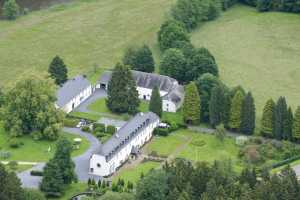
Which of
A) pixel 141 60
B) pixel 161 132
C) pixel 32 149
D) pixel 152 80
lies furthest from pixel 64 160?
pixel 141 60

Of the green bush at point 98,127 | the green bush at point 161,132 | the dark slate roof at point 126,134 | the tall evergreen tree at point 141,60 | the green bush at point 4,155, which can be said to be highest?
the tall evergreen tree at point 141,60

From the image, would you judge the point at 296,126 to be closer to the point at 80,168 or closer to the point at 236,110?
the point at 236,110

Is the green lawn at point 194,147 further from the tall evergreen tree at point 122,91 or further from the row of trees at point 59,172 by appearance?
the row of trees at point 59,172

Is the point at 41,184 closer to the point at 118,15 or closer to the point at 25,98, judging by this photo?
the point at 25,98

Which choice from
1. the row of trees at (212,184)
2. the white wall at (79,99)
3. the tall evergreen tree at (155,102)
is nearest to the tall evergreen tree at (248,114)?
the tall evergreen tree at (155,102)

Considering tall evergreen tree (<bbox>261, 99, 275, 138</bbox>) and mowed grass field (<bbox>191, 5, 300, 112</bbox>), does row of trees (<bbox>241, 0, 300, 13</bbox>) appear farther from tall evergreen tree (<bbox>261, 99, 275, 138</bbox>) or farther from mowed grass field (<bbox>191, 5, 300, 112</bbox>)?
tall evergreen tree (<bbox>261, 99, 275, 138</bbox>)

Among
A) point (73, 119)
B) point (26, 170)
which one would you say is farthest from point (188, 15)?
point (26, 170)
